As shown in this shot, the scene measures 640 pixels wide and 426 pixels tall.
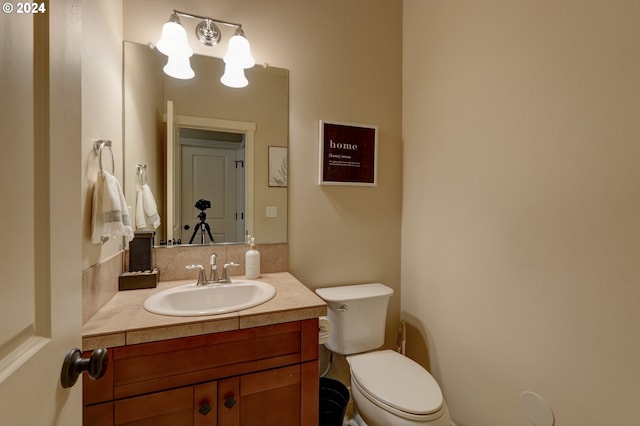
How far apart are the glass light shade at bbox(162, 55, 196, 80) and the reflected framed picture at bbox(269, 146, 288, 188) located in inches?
21.1

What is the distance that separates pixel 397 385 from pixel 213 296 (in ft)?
3.01

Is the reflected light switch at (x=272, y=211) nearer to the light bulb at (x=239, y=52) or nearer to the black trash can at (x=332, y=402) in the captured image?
the light bulb at (x=239, y=52)

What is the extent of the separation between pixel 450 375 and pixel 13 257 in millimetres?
1809

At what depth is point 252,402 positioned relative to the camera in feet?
3.56

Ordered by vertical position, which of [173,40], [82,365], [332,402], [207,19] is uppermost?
[207,19]

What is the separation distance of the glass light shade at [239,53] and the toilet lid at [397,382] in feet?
5.30

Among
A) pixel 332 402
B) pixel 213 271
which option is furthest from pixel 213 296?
pixel 332 402

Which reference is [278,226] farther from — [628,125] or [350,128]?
[628,125]

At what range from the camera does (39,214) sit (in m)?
0.48

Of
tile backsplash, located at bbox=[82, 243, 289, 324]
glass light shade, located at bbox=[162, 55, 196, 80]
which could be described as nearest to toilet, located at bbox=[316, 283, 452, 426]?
tile backsplash, located at bbox=[82, 243, 289, 324]

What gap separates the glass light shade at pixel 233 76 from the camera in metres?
1.51

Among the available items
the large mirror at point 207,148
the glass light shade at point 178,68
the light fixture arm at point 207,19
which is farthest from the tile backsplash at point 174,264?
the light fixture arm at point 207,19

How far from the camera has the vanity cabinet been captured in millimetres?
924

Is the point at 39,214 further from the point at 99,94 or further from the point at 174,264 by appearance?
the point at 174,264
